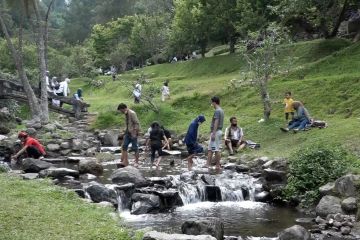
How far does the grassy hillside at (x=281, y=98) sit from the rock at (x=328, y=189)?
300 centimetres

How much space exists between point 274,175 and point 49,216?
888cm

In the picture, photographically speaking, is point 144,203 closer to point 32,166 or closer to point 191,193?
point 191,193

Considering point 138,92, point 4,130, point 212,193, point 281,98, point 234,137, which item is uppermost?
point 138,92

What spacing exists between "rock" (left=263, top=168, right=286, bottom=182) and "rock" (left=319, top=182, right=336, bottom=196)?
94.5 inches

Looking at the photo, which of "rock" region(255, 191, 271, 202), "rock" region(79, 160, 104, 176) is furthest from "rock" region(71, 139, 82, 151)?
"rock" region(255, 191, 271, 202)

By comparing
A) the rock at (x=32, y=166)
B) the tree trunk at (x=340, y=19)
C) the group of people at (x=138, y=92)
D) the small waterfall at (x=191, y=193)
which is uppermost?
the tree trunk at (x=340, y=19)

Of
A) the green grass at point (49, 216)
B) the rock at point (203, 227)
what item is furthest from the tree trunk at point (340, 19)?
the green grass at point (49, 216)

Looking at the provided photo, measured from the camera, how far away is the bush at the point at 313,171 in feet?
47.5

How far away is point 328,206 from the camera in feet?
42.6

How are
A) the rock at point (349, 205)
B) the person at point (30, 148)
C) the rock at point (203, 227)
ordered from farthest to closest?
the person at point (30, 148) < the rock at point (349, 205) < the rock at point (203, 227)

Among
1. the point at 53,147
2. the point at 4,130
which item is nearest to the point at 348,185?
the point at 53,147

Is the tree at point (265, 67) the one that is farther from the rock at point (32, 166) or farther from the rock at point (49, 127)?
the rock at point (32, 166)

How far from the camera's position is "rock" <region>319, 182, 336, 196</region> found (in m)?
13.7

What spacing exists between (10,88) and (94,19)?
73.2 m
